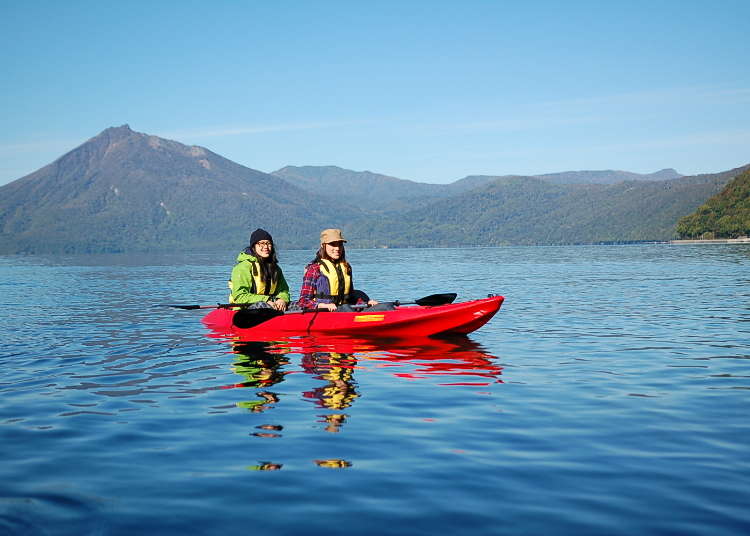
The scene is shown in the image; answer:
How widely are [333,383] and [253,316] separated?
5903 millimetres

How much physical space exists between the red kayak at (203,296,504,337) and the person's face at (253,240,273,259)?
132cm

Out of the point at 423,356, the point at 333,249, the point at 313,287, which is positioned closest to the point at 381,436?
the point at 423,356

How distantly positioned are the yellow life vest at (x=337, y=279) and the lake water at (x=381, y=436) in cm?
110

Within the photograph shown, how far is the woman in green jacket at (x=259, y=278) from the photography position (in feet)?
56.6

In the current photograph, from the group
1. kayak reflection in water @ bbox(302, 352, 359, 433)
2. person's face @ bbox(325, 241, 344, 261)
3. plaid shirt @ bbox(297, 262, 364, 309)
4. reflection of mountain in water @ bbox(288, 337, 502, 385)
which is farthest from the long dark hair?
kayak reflection in water @ bbox(302, 352, 359, 433)

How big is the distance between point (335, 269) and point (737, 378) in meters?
8.48

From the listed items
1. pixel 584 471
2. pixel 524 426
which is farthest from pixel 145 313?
pixel 584 471

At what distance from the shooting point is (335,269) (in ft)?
54.5

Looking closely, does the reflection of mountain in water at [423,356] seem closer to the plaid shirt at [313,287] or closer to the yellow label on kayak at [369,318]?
the yellow label on kayak at [369,318]

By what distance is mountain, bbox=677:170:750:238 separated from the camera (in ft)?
588

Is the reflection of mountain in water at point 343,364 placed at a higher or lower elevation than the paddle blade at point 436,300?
lower

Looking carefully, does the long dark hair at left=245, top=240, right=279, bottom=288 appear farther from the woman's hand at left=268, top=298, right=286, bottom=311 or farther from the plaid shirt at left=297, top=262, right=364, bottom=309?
the plaid shirt at left=297, top=262, right=364, bottom=309

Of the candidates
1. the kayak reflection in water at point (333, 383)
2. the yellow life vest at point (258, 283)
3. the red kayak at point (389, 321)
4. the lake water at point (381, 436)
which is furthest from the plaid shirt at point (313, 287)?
the kayak reflection in water at point (333, 383)

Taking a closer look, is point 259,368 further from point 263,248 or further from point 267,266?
point 267,266
